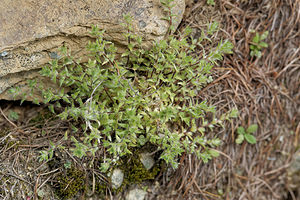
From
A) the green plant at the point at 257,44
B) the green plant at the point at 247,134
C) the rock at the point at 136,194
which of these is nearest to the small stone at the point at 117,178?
the rock at the point at 136,194

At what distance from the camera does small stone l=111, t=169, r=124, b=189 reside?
2.80 m

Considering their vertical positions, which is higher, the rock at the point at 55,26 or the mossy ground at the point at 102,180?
the rock at the point at 55,26

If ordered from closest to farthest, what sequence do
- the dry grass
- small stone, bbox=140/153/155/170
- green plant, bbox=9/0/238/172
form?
green plant, bbox=9/0/238/172 → small stone, bbox=140/153/155/170 → the dry grass

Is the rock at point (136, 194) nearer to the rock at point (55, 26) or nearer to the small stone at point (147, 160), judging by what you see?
the small stone at point (147, 160)

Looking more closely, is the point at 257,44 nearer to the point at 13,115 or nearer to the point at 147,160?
the point at 147,160

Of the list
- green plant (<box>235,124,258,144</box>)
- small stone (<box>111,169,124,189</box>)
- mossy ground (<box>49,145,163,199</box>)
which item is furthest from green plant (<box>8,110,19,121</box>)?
green plant (<box>235,124,258,144</box>)

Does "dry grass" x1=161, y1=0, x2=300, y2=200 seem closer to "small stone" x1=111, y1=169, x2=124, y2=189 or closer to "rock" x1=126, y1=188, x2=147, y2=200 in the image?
"rock" x1=126, y1=188, x2=147, y2=200

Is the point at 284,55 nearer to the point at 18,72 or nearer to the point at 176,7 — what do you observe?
the point at 176,7

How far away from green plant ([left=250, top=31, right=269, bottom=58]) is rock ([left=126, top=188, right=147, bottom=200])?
231 cm

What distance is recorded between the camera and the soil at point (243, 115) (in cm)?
302

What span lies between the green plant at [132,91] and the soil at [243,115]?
0.49m

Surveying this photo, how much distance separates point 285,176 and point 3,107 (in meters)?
3.97

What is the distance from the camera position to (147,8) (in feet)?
8.43

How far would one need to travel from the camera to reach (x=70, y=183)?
2.62 meters
